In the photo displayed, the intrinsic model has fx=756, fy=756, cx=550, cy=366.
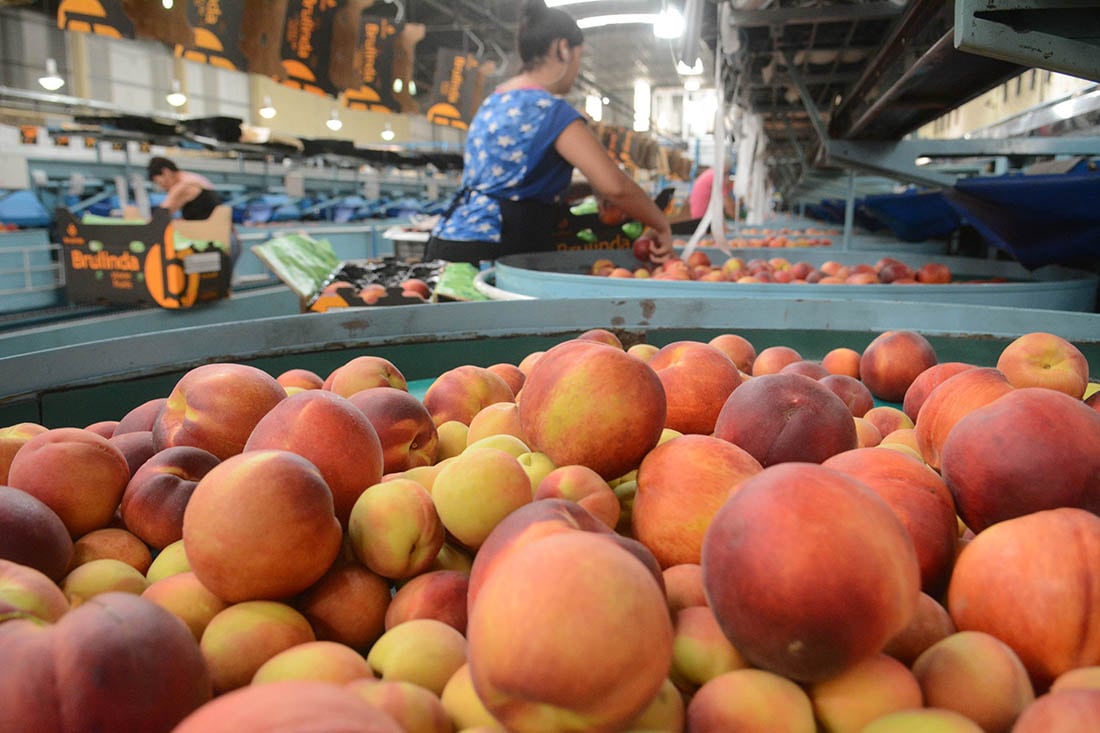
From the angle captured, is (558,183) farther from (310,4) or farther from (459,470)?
(310,4)

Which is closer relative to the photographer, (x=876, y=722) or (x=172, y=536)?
(x=876, y=722)

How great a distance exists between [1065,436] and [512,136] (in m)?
2.70

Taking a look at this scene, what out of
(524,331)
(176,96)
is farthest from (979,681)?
(176,96)

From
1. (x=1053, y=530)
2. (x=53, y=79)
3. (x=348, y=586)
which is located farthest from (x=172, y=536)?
(x=53, y=79)

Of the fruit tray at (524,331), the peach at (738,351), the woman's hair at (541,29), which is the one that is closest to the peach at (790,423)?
the peach at (738,351)

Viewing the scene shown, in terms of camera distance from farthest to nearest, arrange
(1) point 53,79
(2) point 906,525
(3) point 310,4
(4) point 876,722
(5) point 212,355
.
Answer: (1) point 53,79 < (3) point 310,4 < (5) point 212,355 < (2) point 906,525 < (4) point 876,722

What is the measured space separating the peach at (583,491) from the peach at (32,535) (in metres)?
0.43

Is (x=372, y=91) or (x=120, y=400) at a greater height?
(x=372, y=91)

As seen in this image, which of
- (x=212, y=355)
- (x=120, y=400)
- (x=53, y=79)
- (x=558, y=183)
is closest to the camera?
(x=120, y=400)

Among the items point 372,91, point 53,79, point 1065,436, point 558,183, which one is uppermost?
point 53,79

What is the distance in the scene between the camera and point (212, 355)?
58.2 inches

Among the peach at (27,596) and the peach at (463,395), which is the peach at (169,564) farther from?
the peach at (463,395)

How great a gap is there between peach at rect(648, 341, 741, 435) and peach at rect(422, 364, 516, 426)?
263mm

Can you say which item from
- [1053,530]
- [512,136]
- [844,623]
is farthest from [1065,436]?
[512,136]
